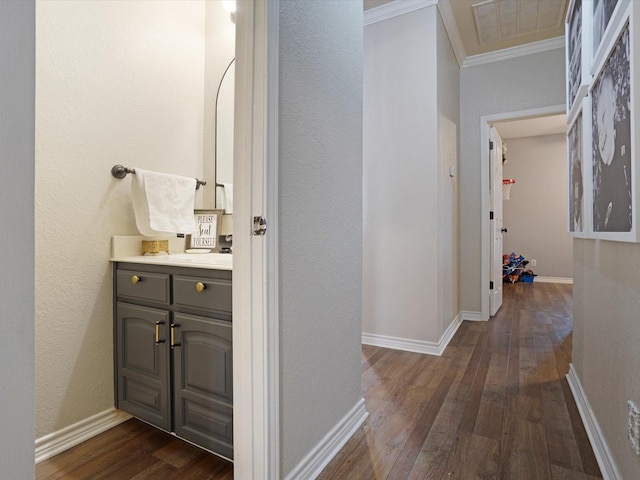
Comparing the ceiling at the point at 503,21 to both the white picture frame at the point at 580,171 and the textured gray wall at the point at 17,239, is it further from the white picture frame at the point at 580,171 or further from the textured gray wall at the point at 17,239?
the textured gray wall at the point at 17,239

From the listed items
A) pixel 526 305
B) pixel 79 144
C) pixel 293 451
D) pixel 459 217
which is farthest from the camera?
pixel 526 305

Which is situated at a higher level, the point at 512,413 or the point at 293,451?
the point at 293,451

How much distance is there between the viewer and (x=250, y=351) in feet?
3.73

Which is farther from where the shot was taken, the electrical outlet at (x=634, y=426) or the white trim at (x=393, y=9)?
the white trim at (x=393, y=9)

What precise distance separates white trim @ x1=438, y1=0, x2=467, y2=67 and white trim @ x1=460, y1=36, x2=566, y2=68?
4.2 inches

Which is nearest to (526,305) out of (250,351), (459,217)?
(459,217)

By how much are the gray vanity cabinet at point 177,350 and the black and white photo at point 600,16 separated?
160 centimetres

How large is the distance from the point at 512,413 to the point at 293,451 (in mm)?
1228

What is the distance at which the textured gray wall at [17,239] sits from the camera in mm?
560

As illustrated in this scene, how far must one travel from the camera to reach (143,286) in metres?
1.64

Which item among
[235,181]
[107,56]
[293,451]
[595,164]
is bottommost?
[293,451]

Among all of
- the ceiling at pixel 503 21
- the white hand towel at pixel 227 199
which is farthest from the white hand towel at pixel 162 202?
the ceiling at pixel 503 21

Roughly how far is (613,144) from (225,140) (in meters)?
1.90

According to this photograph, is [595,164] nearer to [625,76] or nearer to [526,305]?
[625,76]
